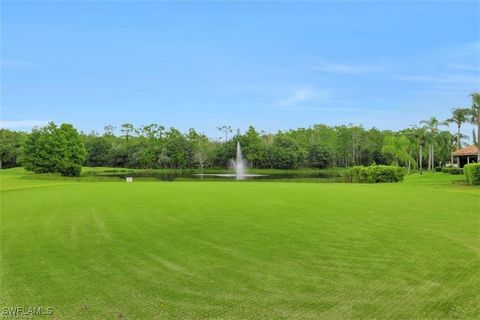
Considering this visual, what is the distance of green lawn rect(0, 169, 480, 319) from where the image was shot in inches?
146

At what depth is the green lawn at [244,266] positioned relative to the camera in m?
3.72

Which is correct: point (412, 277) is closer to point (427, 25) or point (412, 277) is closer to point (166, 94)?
point (427, 25)

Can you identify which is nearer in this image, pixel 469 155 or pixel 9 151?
pixel 469 155

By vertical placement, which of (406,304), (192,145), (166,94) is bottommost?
(406,304)

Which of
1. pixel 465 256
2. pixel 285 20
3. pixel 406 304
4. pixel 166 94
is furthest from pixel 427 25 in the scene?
pixel 166 94

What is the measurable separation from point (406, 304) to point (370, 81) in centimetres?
3282

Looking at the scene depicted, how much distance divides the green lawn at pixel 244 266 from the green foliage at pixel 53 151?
47.4 metres

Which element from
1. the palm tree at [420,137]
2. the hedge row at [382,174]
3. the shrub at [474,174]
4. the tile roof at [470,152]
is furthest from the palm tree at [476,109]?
the palm tree at [420,137]

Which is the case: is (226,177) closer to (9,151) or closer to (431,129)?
(431,129)

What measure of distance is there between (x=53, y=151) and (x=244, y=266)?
53959mm

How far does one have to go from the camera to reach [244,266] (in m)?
5.02

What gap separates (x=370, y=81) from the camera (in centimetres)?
3384

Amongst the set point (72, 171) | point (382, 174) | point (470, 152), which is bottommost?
point (382, 174)

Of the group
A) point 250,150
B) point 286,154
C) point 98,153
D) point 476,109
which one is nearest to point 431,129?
point 476,109
